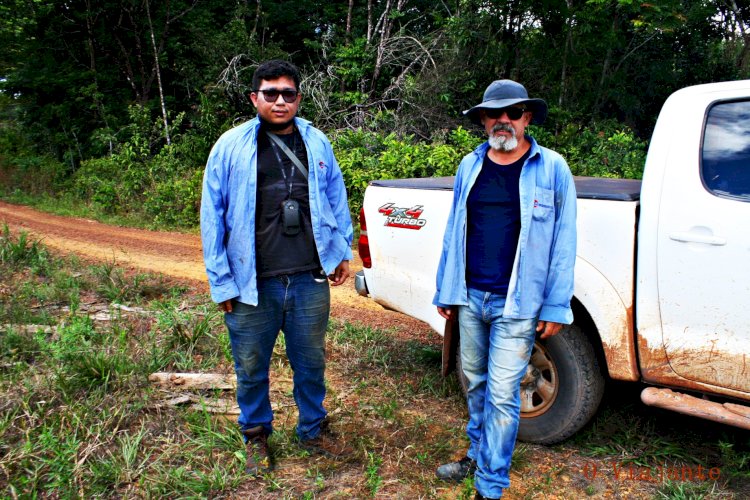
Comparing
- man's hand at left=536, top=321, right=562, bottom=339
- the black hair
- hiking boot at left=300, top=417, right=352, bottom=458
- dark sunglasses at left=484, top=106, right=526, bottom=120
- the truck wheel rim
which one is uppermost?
the black hair

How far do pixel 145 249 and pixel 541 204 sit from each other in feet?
23.6

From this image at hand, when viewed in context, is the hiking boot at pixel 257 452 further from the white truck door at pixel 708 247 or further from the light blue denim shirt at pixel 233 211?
the white truck door at pixel 708 247

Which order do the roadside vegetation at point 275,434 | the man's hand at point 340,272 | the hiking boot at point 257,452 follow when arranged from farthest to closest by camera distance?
the man's hand at point 340,272 < the hiking boot at point 257,452 < the roadside vegetation at point 275,434

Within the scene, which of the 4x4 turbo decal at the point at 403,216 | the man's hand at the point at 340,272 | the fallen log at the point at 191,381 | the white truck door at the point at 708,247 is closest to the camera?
the white truck door at the point at 708,247

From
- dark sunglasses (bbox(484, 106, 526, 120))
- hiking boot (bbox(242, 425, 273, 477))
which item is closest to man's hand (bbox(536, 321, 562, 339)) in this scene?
dark sunglasses (bbox(484, 106, 526, 120))

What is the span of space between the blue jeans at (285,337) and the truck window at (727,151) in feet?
6.38

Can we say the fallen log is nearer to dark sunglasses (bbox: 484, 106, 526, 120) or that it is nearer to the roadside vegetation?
the roadside vegetation

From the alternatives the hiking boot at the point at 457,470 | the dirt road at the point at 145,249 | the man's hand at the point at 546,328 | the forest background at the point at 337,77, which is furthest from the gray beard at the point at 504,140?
the forest background at the point at 337,77

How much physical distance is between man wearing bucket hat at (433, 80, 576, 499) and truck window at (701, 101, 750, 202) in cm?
75

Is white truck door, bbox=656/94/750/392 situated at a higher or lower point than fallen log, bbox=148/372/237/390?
higher

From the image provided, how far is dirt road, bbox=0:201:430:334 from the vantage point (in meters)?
5.96

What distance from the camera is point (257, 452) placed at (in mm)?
3195

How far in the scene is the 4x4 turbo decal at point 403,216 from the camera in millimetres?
3781

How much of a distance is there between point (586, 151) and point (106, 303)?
8631 mm
